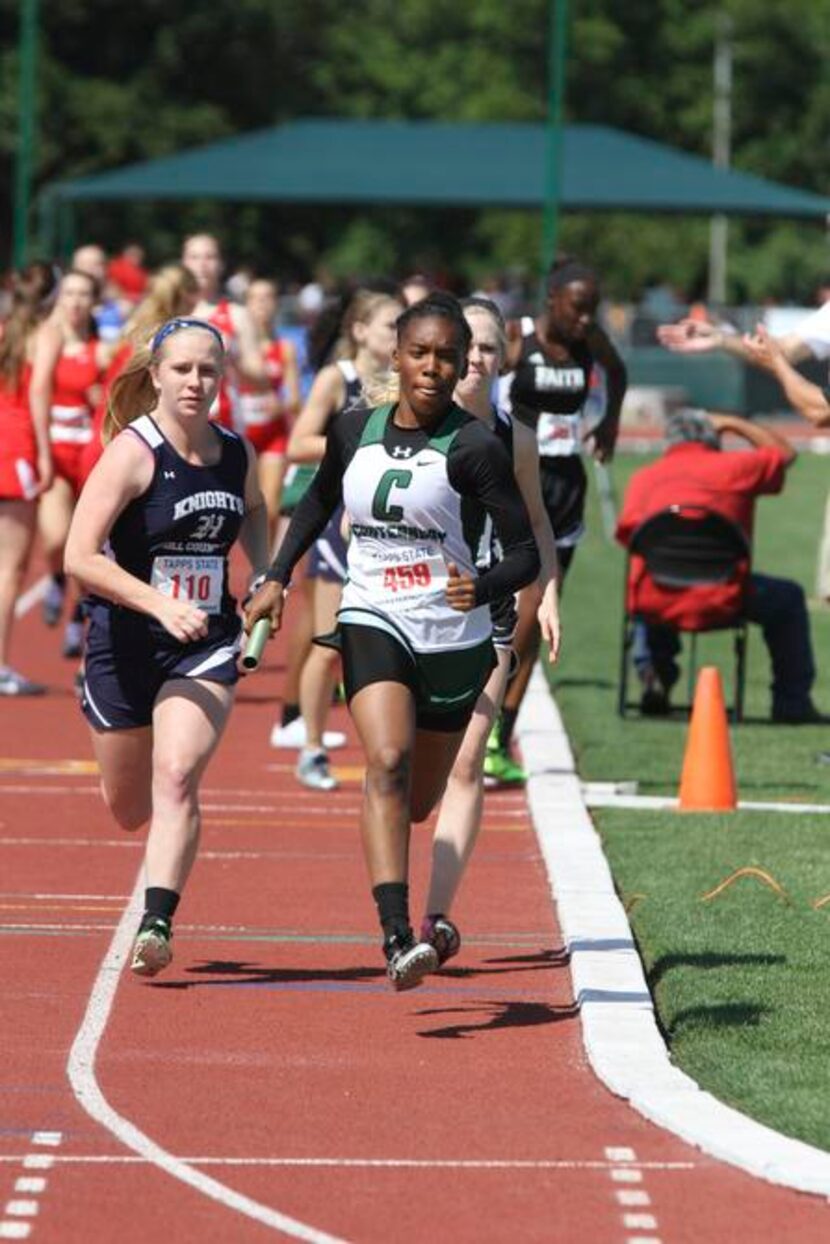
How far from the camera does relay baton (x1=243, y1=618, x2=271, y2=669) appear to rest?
28.8ft

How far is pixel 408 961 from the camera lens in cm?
855

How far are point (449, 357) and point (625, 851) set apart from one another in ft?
11.7

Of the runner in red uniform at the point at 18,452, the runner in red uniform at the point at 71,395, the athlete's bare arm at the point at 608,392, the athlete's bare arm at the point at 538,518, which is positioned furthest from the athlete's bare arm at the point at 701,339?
the runner in red uniform at the point at 71,395

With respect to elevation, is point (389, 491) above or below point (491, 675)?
above

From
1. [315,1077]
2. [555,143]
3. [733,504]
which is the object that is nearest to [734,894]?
[315,1077]

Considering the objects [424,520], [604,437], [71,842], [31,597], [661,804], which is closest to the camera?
[424,520]

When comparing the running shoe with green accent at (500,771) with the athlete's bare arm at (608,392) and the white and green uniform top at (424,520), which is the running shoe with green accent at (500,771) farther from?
the white and green uniform top at (424,520)

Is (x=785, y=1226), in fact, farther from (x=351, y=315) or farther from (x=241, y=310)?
(x=241, y=310)

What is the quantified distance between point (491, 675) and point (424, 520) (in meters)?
1.13

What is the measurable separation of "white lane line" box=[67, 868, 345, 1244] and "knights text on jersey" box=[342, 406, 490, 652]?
1.33 m

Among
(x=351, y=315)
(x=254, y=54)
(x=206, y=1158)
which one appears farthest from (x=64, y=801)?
(x=254, y=54)

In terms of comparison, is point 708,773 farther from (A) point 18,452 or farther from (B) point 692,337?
(A) point 18,452

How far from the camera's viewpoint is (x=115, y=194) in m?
43.1

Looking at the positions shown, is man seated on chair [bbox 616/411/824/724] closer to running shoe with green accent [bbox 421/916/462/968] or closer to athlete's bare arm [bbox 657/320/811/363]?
athlete's bare arm [bbox 657/320/811/363]
